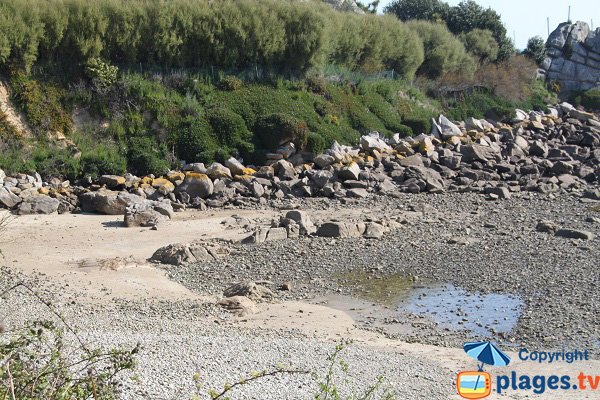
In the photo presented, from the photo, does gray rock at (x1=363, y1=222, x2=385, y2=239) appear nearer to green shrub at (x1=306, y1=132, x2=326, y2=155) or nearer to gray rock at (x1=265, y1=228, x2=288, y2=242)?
gray rock at (x1=265, y1=228, x2=288, y2=242)

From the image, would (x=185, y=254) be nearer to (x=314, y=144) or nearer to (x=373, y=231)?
(x=373, y=231)

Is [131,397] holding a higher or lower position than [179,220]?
higher

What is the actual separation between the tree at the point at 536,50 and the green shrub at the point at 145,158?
36415 millimetres

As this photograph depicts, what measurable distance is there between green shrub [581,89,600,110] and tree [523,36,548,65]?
4.86 meters

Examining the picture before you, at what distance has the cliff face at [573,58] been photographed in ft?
187

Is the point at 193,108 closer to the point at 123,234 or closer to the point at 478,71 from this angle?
the point at 123,234

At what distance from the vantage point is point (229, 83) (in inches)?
1305

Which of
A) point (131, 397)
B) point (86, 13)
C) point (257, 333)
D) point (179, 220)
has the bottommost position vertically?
point (179, 220)

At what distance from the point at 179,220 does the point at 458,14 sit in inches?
1499

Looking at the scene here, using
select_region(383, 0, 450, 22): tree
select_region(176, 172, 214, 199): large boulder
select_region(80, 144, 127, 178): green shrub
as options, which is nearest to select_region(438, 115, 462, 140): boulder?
select_region(176, 172, 214, 199): large boulder

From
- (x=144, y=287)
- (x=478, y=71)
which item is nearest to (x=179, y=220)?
(x=144, y=287)

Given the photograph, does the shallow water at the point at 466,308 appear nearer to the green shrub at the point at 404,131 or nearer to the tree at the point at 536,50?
the green shrub at the point at 404,131

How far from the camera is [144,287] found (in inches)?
641

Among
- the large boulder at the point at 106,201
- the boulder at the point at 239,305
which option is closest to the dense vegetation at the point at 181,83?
the large boulder at the point at 106,201
